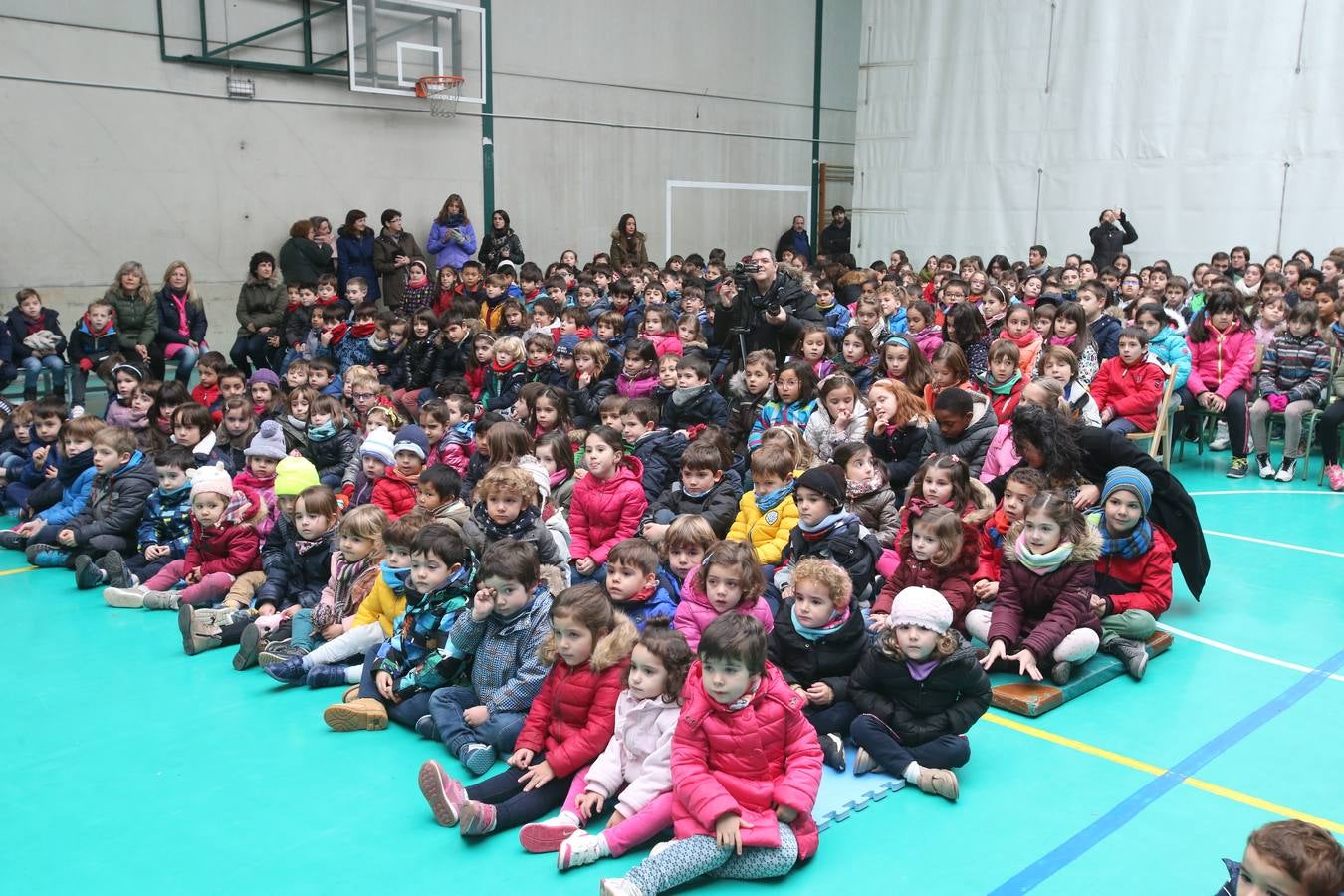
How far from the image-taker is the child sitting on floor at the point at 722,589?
4395 mm

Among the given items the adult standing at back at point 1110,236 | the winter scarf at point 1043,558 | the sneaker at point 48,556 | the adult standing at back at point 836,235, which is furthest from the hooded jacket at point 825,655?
the adult standing at back at point 836,235

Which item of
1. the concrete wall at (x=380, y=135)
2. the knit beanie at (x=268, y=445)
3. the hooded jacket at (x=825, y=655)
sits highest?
the concrete wall at (x=380, y=135)

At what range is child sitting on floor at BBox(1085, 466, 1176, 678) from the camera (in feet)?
16.7

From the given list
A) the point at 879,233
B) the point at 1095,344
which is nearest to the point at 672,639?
the point at 1095,344

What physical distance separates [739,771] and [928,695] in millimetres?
914

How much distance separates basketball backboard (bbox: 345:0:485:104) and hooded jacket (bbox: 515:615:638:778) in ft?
36.7

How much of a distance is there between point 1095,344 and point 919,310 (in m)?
1.34

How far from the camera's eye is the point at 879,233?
724 inches

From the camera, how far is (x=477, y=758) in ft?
13.9

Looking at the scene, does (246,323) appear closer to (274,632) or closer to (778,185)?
(274,632)

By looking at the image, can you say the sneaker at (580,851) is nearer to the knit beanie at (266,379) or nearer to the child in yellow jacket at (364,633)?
the child in yellow jacket at (364,633)

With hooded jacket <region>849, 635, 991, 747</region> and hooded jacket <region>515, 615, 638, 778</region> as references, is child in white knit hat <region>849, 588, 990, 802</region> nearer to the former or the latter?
hooded jacket <region>849, 635, 991, 747</region>

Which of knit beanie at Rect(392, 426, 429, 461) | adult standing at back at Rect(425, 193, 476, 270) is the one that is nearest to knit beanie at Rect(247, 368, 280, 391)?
knit beanie at Rect(392, 426, 429, 461)

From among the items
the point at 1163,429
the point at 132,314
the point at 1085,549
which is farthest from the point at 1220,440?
the point at 132,314
